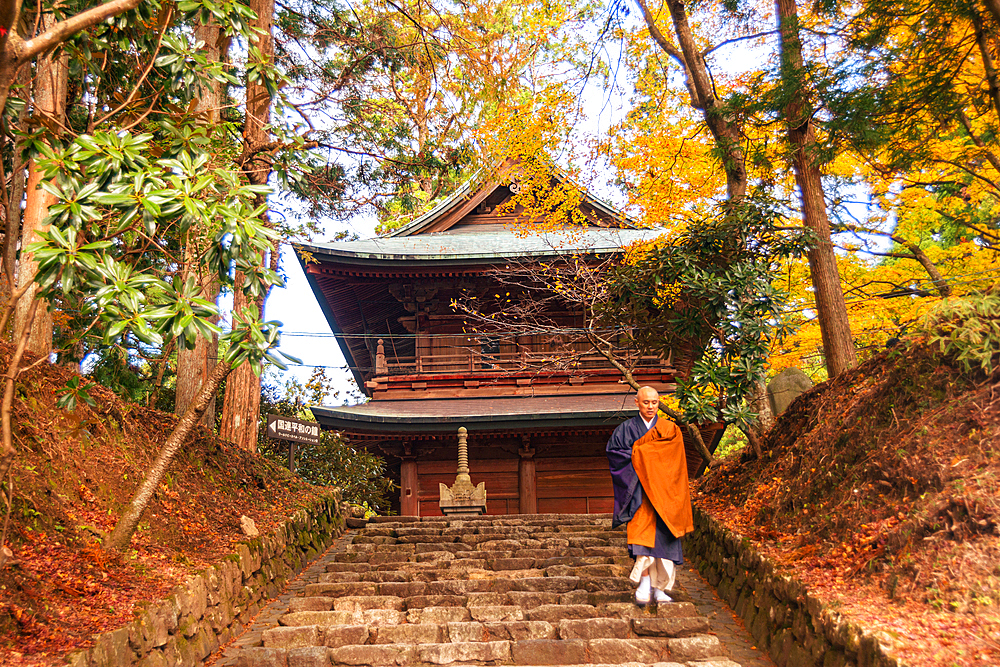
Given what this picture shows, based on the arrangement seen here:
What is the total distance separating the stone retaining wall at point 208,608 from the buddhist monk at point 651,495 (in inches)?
131

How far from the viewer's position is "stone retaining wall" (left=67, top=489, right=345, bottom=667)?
421cm

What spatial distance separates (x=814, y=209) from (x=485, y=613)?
6.67 m

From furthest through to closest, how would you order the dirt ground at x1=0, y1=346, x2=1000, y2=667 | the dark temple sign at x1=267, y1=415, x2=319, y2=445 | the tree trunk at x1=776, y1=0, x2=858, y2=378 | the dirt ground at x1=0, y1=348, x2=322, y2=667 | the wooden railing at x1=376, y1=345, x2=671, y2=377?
the wooden railing at x1=376, y1=345, x2=671, y2=377, the dark temple sign at x1=267, y1=415, x2=319, y2=445, the tree trunk at x1=776, y1=0, x2=858, y2=378, the dirt ground at x1=0, y1=348, x2=322, y2=667, the dirt ground at x1=0, y1=346, x2=1000, y2=667

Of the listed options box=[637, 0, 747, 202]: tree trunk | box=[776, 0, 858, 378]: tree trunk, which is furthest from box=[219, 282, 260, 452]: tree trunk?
box=[776, 0, 858, 378]: tree trunk

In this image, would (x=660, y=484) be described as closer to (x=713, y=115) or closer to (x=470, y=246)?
(x=713, y=115)

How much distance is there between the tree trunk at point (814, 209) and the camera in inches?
320

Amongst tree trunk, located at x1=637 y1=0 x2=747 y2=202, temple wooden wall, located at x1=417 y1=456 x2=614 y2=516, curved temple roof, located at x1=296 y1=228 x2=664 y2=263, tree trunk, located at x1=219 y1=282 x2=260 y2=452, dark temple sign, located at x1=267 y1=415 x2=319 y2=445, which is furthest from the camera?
temple wooden wall, located at x1=417 y1=456 x2=614 y2=516

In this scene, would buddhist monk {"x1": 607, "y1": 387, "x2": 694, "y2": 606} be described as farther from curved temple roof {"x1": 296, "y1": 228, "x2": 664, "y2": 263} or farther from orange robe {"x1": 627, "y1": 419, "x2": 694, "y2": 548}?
curved temple roof {"x1": 296, "y1": 228, "x2": 664, "y2": 263}

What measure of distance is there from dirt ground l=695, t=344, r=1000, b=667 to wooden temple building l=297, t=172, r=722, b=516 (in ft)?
21.2

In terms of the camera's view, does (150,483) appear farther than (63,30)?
Yes

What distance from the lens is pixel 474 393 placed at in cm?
1445

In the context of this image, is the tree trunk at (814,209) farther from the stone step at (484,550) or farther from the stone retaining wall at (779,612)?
the stone step at (484,550)

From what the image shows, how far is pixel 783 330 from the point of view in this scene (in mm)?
7711

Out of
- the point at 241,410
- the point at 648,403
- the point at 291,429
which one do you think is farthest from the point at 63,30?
the point at 241,410
